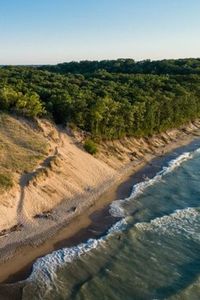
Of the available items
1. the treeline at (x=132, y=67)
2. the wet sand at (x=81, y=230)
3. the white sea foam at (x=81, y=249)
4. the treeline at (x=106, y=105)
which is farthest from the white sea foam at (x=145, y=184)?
the treeline at (x=132, y=67)

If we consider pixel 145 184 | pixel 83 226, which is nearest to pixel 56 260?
pixel 83 226

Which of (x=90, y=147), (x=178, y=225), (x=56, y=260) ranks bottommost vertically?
(x=178, y=225)

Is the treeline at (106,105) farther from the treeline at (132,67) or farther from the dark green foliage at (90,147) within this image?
the treeline at (132,67)

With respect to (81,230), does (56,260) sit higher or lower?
higher

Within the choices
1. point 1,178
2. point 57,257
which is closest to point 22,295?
point 57,257

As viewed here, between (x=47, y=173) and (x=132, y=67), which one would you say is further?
(x=132, y=67)

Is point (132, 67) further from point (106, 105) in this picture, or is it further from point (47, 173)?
point (47, 173)

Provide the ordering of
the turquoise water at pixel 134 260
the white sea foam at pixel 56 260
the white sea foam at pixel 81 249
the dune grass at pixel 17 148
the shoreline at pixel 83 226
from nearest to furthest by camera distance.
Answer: the turquoise water at pixel 134 260
the white sea foam at pixel 56 260
the white sea foam at pixel 81 249
the shoreline at pixel 83 226
the dune grass at pixel 17 148
